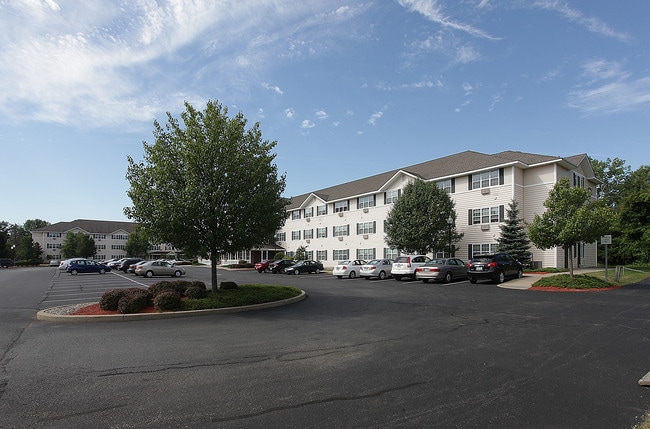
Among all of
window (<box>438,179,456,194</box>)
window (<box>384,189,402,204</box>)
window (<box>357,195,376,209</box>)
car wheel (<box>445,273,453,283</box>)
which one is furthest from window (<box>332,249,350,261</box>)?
car wheel (<box>445,273,453,283</box>)

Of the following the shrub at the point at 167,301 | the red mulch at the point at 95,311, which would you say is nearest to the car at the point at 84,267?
the red mulch at the point at 95,311

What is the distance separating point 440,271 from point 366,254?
2080cm

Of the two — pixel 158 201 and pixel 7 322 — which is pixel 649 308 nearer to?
pixel 158 201

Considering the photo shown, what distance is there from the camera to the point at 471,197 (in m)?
33.1

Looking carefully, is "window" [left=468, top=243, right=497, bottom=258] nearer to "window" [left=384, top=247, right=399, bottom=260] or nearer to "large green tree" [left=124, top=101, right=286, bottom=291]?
"window" [left=384, top=247, right=399, bottom=260]

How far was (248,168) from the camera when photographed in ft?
45.1

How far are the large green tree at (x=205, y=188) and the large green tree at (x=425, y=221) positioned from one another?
19.5 m

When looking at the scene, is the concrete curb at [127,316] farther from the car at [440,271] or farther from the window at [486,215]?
the window at [486,215]

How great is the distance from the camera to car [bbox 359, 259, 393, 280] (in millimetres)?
27328

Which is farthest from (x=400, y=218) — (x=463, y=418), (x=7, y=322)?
(x=463, y=418)

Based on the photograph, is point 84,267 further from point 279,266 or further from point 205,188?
point 205,188

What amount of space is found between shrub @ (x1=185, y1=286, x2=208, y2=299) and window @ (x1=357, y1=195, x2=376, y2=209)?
31.5 metres

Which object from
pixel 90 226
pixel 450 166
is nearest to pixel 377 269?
pixel 450 166

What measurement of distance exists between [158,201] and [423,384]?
1033 cm
